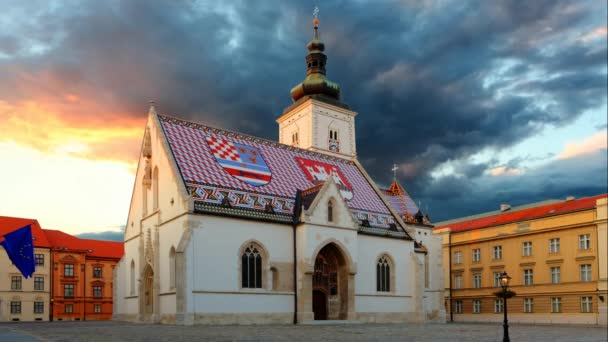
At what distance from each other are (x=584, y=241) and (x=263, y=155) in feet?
81.6

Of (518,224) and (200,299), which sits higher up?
(518,224)

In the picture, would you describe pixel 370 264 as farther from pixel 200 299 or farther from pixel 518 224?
pixel 518 224

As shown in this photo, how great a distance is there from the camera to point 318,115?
5841cm

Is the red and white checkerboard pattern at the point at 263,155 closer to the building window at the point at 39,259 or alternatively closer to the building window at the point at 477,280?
the building window at the point at 477,280

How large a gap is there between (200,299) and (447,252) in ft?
105

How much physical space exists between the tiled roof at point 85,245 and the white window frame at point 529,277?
41994mm

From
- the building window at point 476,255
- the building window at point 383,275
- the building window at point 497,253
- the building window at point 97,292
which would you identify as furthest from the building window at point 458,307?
the building window at point 97,292

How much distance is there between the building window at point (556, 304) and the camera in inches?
1735

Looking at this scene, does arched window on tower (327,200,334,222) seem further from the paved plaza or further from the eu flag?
the eu flag

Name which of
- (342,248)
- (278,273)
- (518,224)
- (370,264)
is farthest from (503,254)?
(278,273)

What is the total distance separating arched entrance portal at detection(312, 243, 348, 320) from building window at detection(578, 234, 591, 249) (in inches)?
777

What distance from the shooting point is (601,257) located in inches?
1623

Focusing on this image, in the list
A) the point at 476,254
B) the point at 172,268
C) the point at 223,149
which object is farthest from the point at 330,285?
the point at 476,254

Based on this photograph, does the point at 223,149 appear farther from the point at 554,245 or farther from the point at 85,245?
the point at 85,245
